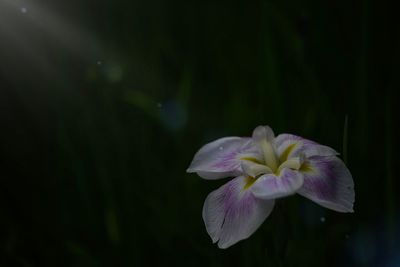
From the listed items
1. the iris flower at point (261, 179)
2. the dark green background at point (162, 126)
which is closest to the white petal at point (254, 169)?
the iris flower at point (261, 179)

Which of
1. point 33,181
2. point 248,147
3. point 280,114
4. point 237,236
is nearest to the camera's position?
point 237,236

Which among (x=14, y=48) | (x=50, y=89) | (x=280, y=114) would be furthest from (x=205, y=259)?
(x=14, y=48)

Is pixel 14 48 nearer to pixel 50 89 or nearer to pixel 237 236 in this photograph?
pixel 50 89

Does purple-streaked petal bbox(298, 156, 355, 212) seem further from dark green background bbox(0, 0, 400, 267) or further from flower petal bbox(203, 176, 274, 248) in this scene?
dark green background bbox(0, 0, 400, 267)

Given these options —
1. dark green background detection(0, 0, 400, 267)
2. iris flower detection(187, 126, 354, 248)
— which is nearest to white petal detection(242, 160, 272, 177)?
iris flower detection(187, 126, 354, 248)

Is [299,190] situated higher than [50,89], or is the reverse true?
[50,89]

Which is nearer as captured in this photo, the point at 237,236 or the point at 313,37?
the point at 237,236

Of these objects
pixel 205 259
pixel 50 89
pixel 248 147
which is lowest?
pixel 205 259
